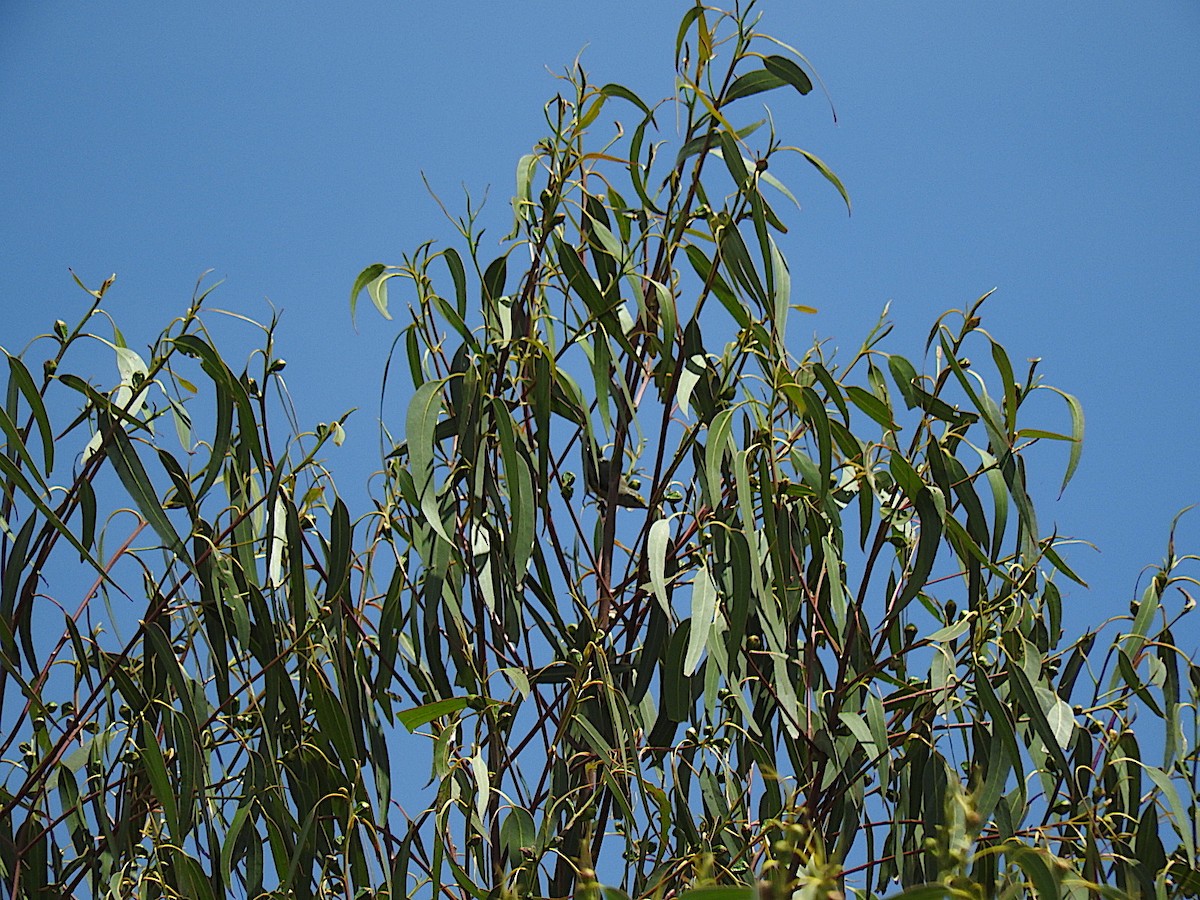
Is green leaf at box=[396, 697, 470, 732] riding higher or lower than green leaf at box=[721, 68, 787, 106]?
lower

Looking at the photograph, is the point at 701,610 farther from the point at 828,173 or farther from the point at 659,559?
the point at 828,173

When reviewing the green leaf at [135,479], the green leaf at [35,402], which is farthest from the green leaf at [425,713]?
the green leaf at [35,402]

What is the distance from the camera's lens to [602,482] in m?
1.23

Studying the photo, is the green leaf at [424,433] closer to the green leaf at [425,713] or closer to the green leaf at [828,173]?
the green leaf at [425,713]

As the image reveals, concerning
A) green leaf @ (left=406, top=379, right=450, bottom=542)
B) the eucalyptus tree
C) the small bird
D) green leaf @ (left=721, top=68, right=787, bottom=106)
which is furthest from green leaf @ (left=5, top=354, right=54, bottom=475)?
green leaf @ (left=721, top=68, right=787, bottom=106)

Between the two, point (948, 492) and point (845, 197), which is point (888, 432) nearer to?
point (948, 492)

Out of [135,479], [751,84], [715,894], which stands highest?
[751,84]

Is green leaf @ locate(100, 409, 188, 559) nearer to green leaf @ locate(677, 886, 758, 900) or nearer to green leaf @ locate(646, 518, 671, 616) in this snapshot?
green leaf @ locate(646, 518, 671, 616)

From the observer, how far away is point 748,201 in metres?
1.16

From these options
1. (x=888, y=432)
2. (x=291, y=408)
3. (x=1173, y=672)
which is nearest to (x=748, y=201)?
(x=888, y=432)

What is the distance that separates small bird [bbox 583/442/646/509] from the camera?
1221 mm

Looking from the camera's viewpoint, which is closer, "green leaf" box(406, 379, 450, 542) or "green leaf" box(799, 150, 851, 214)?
"green leaf" box(406, 379, 450, 542)

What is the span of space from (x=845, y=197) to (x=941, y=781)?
0.53 meters

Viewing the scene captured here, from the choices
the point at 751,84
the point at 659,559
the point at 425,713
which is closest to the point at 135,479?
the point at 425,713
